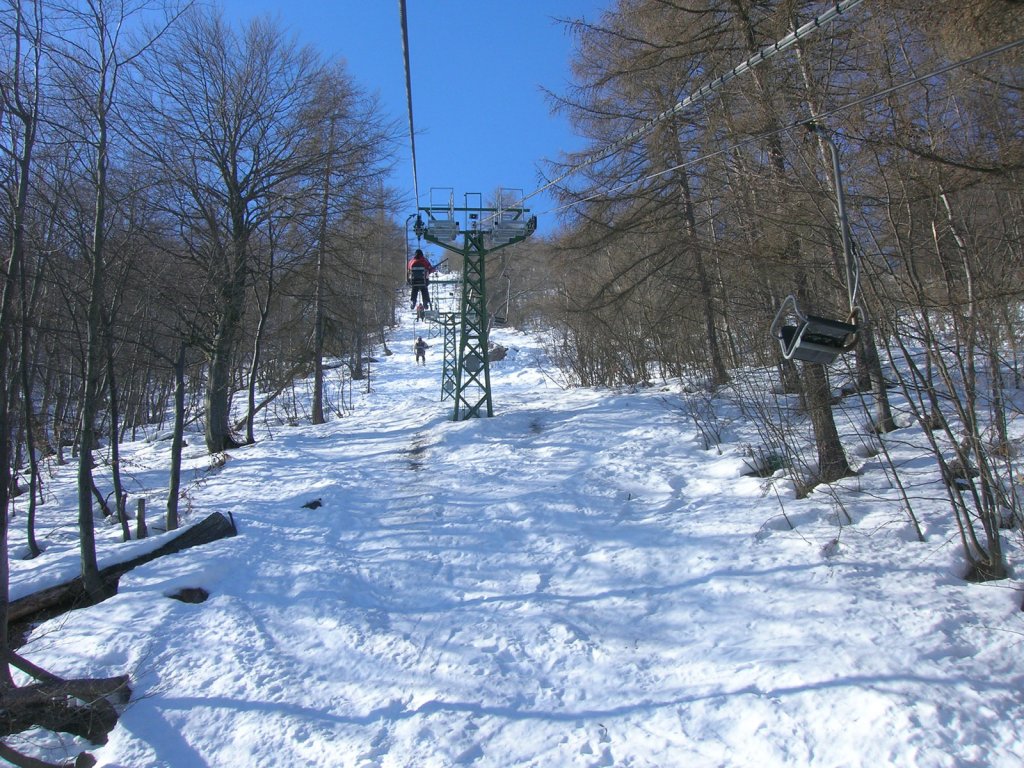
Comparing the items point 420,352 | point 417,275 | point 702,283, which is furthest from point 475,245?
point 420,352

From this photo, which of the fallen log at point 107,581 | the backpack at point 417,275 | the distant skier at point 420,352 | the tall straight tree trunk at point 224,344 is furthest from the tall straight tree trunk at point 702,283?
the distant skier at point 420,352

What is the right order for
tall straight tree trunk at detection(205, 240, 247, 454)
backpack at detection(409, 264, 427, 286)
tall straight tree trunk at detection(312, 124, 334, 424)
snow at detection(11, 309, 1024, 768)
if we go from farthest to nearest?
backpack at detection(409, 264, 427, 286), tall straight tree trunk at detection(312, 124, 334, 424), tall straight tree trunk at detection(205, 240, 247, 454), snow at detection(11, 309, 1024, 768)

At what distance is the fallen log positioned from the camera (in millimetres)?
5672

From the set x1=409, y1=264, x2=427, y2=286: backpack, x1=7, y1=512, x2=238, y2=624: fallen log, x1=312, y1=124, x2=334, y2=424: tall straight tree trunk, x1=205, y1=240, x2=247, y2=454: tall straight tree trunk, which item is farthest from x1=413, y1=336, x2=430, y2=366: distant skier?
x1=7, y1=512, x2=238, y2=624: fallen log

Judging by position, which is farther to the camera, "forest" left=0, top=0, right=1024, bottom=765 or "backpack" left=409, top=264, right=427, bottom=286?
"backpack" left=409, top=264, right=427, bottom=286

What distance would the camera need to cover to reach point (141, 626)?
4965mm

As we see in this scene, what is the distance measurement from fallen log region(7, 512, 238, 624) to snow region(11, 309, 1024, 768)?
12.0 inches

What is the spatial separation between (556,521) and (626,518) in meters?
0.78

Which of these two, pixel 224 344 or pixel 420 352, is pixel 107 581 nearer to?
pixel 224 344

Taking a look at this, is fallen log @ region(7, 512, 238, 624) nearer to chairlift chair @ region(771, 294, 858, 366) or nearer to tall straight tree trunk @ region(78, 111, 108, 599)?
tall straight tree trunk @ region(78, 111, 108, 599)

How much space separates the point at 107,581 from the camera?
6074mm

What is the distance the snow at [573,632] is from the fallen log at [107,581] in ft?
1.00

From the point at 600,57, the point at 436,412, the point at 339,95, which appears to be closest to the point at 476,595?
the point at 600,57

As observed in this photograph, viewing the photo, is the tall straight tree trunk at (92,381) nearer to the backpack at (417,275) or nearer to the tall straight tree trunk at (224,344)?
the tall straight tree trunk at (224,344)
